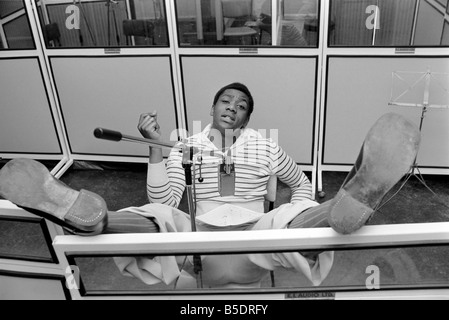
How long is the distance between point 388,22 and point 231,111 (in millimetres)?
1573

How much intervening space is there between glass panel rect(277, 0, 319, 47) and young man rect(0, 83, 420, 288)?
1169 millimetres

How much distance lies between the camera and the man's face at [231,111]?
6.13ft

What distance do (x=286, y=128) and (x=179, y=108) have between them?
0.82 m

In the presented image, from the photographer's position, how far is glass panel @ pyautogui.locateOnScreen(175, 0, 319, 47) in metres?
2.91

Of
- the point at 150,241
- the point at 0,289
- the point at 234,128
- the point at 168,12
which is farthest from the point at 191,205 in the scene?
the point at 168,12

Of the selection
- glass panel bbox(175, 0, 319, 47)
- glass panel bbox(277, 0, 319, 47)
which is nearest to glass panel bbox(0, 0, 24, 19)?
glass panel bbox(175, 0, 319, 47)

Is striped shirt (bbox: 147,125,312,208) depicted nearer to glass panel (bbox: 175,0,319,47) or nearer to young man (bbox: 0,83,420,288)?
young man (bbox: 0,83,420,288)

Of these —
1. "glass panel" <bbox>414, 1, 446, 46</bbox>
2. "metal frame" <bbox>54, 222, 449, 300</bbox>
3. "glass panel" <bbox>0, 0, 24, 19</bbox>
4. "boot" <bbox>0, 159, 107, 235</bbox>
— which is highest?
"glass panel" <bbox>0, 0, 24, 19</bbox>

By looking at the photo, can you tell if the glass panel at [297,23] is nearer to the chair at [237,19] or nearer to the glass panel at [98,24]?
the chair at [237,19]

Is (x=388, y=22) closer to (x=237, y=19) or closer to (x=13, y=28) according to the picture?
(x=237, y=19)

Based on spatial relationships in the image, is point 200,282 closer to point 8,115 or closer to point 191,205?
point 191,205

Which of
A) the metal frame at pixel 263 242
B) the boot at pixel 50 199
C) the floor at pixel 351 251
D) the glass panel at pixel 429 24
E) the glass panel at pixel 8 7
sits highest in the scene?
the glass panel at pixel 8 7

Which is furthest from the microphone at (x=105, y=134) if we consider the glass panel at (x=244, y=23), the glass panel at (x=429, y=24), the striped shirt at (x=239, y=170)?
the glass panel at (x=429, y=24)
